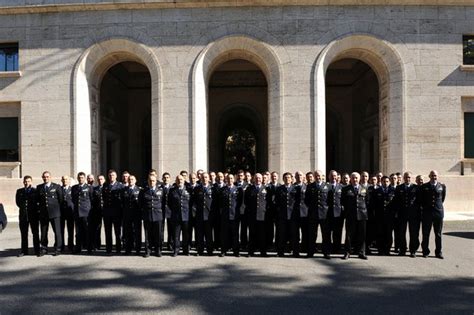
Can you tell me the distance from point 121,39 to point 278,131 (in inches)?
272

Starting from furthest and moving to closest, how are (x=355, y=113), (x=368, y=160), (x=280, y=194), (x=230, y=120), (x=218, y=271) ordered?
(x=230, y=120)
(x=355, y=113)
(x=368, y=160)
(x=280, y=194)
(x=218, y=271)

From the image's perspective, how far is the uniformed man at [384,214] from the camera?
29.3 feet

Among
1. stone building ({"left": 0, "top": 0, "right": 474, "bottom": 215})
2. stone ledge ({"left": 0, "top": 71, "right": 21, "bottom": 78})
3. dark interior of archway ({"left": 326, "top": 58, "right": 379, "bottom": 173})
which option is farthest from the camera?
dark interior of archway ({"left": 326, "top": 58, "right": 379, "bottom": 173})

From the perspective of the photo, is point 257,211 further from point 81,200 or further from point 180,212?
point 81,200

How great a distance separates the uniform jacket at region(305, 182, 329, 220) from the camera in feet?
28.2

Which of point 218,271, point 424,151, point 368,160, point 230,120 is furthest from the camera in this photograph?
point 230,120

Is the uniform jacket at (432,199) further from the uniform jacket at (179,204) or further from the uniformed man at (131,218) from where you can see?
the uniformed man at (131,218)

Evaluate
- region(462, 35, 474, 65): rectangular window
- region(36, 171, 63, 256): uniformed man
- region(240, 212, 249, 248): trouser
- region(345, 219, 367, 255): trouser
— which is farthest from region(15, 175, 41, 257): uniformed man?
region(462, 35, 474, 65): rectangular window

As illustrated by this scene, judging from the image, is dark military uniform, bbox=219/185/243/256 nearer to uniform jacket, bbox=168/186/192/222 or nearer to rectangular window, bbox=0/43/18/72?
uniform jacket, bbox=168/186/192/222

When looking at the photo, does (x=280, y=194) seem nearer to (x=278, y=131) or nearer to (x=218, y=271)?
(x=218, y=271)

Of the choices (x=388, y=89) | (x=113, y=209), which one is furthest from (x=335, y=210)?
(x=388, y=89)

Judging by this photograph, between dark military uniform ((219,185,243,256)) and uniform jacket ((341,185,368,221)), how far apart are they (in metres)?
2.30

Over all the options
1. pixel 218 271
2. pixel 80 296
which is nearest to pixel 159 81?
pixel 218 271

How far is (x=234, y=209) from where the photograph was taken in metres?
8.86
